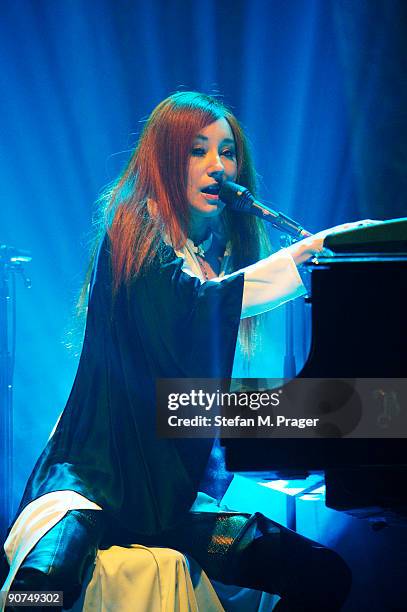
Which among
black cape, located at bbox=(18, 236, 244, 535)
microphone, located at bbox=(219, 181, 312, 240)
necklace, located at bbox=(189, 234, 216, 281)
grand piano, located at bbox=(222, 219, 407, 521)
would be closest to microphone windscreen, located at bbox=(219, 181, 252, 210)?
microphone, located at bbox=(219, 181, 312, 240)

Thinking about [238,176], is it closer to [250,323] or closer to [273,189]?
[273,189]

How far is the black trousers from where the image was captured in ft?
5.10

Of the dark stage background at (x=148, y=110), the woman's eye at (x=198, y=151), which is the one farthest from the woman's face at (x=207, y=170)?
the dark stage background at (x=148, y=110)

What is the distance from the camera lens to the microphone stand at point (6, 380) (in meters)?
1.94

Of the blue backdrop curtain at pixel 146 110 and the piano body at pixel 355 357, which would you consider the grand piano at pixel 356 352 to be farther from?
the blue backdrop curtain at pixel 146 110

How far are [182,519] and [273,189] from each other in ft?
2.95

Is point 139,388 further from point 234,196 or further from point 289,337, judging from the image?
point 234,196

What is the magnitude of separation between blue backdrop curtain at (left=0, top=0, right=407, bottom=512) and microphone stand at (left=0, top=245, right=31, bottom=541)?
0.07 ft

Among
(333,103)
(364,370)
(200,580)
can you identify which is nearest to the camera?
(364,370)

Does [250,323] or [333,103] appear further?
[333,103]

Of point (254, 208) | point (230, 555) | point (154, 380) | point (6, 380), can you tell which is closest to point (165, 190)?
point (254, 208)

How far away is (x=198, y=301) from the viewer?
1757 millimetres

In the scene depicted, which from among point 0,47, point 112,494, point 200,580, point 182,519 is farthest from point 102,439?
point 0,47

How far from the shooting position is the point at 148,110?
6.66 feet
